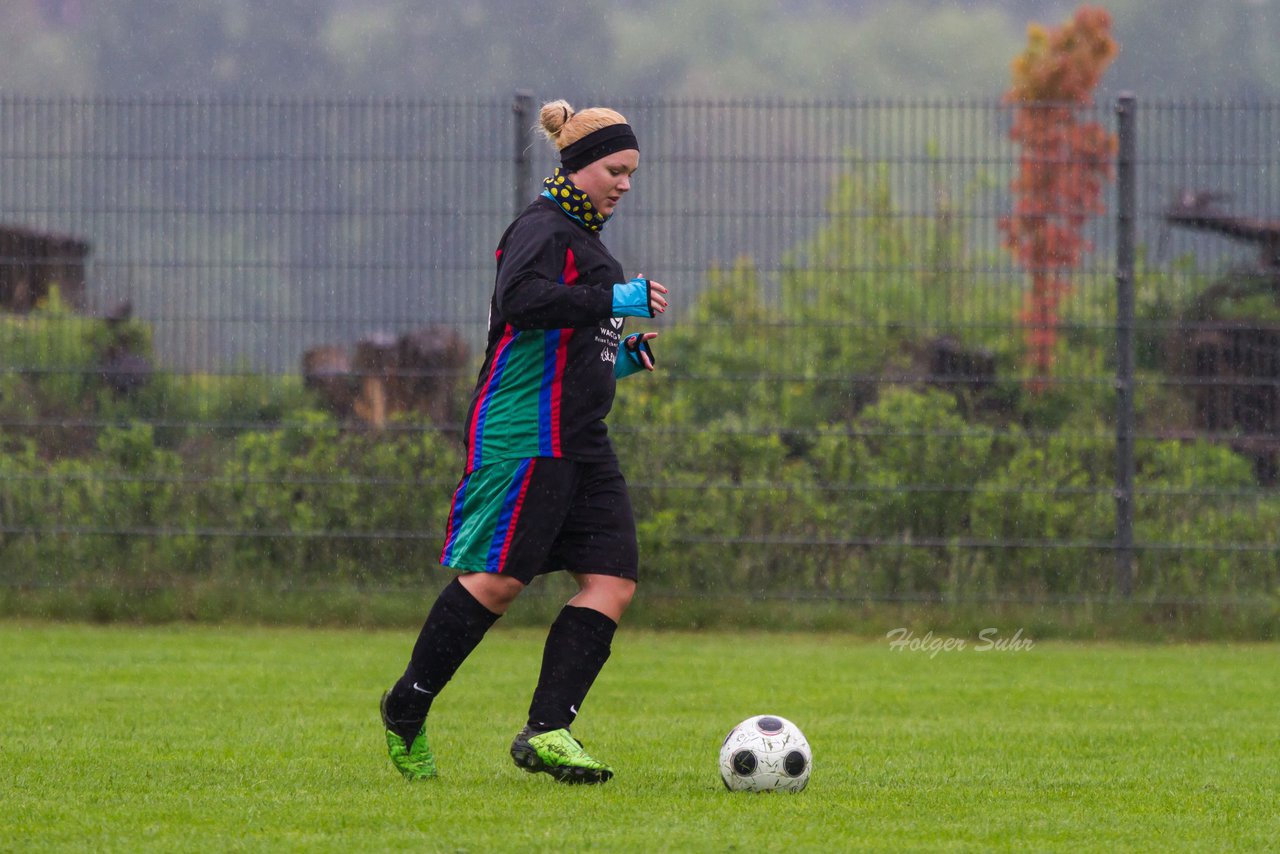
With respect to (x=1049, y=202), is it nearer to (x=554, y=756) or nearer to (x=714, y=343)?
(x=714, y=343)

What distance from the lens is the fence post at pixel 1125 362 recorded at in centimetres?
1004

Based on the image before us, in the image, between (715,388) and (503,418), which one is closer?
(503,418)

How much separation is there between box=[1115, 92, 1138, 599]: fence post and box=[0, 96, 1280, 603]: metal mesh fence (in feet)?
0.06

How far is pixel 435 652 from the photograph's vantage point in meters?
5.02

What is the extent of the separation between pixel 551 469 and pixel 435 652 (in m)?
0.60

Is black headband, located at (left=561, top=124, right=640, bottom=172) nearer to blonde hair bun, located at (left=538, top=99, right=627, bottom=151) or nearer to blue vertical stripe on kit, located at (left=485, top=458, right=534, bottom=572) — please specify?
blonde hair bun, located at (left=538, top=99, right=627, bottom=151)

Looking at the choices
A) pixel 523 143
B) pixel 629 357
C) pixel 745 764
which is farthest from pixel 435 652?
pixel 523 143

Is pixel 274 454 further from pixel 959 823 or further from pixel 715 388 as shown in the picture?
pixel 959 823

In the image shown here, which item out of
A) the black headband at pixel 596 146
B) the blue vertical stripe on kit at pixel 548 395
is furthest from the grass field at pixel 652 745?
the black headband at pixel 596 146

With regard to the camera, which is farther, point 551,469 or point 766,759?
point 551,469

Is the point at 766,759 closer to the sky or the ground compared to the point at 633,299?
closer to the ground

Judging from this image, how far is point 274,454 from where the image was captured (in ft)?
33.7

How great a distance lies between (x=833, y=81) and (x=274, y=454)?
5527cm

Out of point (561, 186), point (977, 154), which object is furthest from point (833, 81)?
point (561, 186)
